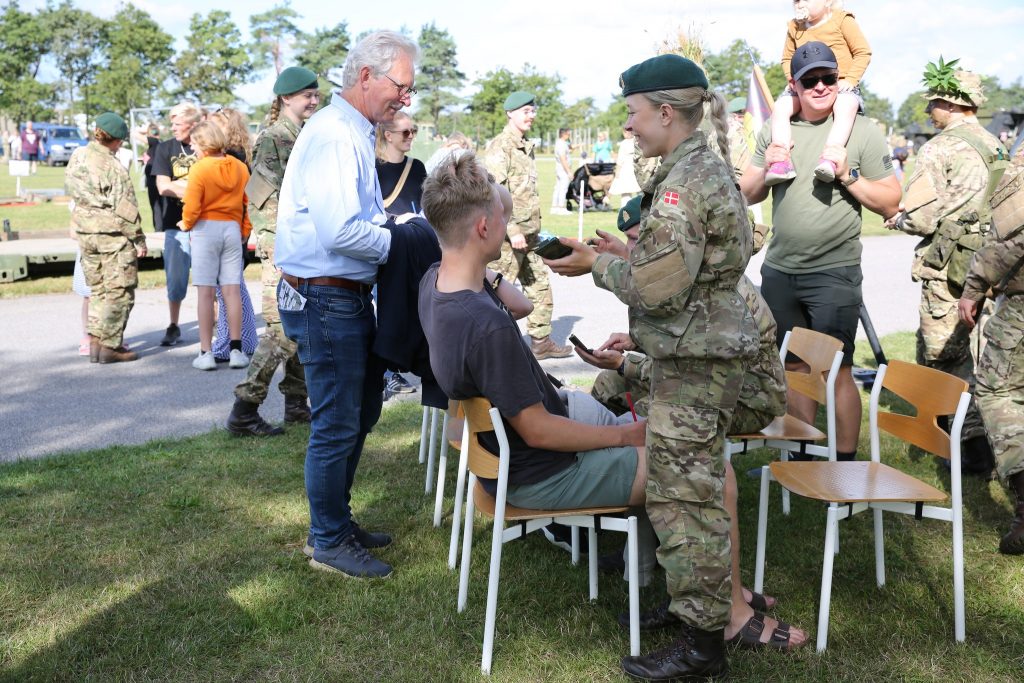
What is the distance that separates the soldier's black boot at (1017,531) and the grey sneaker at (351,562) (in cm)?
281

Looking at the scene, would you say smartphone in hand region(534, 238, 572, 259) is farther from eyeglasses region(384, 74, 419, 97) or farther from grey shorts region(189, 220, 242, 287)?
grey shorts region(189, 220, 242, 287)

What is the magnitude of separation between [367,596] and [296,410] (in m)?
2.59

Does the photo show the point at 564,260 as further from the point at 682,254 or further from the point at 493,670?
the point at 493,670

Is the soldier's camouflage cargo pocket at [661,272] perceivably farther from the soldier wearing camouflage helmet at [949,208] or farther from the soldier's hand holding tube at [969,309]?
the soldier wearing camouflage helmet at [949,208]

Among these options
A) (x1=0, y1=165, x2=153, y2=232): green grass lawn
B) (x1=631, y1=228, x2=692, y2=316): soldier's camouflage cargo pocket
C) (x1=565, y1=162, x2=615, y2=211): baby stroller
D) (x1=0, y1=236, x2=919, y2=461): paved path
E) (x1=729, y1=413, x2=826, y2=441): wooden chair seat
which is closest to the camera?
(x1=631, y1=228, x2=692, y2=316): soldier's camouflage cargo pocket

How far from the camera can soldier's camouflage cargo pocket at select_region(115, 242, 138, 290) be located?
778 cm

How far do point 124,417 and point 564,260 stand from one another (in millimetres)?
4448

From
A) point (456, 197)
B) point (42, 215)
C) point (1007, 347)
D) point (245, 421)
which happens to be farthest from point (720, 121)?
point (42, 215)

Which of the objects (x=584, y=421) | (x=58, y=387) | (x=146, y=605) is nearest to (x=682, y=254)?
(x=584, y=421)

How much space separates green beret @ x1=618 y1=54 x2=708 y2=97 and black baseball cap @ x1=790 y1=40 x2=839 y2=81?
2047 millimetres

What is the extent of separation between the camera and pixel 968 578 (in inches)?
151

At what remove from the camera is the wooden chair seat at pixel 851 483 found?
3250 mm

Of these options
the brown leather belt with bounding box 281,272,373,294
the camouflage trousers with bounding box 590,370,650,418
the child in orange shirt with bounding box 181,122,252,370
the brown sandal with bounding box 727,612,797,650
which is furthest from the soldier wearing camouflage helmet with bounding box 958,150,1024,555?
the child in orange shirt with bounding box 181,122,252,370

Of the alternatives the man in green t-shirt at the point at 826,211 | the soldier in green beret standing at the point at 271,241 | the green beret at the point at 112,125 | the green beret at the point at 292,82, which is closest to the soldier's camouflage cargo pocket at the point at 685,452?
the man in green t-shirt at the point at 826,211
